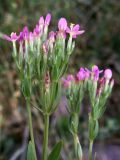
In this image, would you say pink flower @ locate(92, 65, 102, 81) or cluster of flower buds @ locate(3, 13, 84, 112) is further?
pink flower @ locate(92, 65, 102, 81)

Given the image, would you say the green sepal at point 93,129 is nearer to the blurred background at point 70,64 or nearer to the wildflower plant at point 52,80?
the wildflower plant at point 52,80

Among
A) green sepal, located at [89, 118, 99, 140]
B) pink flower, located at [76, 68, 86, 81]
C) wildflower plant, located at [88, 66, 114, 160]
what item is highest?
pink flower, located at [76, 68, 86, 81]

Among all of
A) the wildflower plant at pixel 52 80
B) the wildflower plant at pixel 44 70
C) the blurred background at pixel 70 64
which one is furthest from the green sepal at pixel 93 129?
the blurred background at pixel 70 64

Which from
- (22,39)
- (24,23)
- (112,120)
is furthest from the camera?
(24,23)

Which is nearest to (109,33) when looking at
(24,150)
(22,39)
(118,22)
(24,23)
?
(118,22)

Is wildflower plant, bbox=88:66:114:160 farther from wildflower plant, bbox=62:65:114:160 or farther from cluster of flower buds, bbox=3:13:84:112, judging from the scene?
cluster of flower buds, bbox=3:13:84:112

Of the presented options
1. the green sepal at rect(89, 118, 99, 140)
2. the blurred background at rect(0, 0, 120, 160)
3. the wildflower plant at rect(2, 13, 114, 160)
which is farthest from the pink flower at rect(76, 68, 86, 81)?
the blurred background at rect(0, 0, 120, 160)

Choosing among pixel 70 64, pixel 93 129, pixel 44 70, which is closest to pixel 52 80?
pixel 44 70

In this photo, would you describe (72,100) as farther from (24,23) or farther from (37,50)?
(24,23)
